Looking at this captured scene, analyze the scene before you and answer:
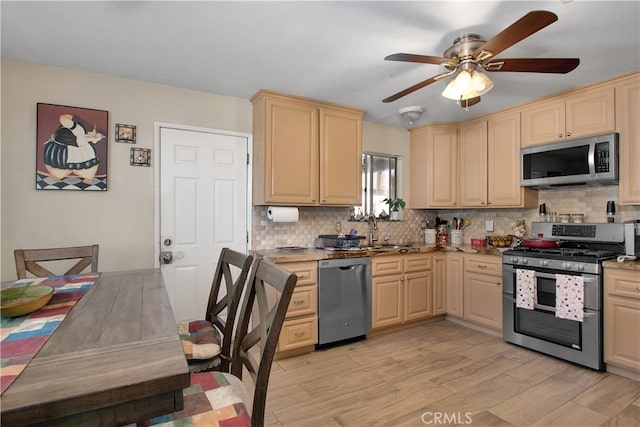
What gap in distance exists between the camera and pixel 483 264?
11.0ft

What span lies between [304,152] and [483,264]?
218cm

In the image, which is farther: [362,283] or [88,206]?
[362,283]

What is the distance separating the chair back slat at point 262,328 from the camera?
44.8 inches

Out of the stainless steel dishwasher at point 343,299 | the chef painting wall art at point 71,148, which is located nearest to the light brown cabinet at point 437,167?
the stainless steel dishwasher at point 343,299

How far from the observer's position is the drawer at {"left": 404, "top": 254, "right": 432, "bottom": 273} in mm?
3447

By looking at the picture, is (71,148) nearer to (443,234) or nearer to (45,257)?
(45,257)

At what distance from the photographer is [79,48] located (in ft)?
7.27

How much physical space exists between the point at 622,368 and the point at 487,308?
106 centimetres

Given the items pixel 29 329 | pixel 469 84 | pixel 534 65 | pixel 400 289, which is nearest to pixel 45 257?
pixel 29 329

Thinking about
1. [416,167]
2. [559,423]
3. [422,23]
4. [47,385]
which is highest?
[422,23]

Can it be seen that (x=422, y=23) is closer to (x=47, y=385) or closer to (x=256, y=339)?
(x=256, y=339)

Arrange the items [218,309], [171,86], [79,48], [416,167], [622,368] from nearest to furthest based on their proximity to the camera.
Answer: [218,309] < [79,48] < [622,368] < [171,86] < [416,167]

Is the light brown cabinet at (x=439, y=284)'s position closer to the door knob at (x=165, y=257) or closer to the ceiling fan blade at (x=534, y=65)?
the ceiling fan blade at (x=534, y=65)

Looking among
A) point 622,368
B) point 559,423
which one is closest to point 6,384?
point 559,423
